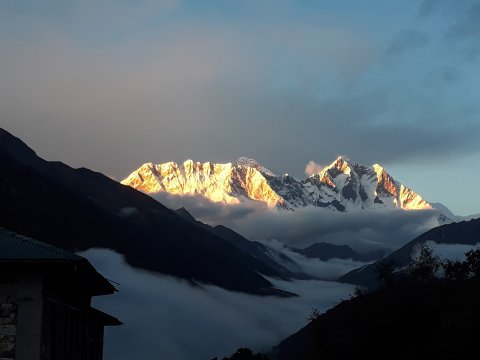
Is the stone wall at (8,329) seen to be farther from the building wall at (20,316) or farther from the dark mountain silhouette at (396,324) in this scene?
the dark mountain silhouette at (396,324)

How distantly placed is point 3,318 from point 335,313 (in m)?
114

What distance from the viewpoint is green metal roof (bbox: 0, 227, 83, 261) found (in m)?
29.4

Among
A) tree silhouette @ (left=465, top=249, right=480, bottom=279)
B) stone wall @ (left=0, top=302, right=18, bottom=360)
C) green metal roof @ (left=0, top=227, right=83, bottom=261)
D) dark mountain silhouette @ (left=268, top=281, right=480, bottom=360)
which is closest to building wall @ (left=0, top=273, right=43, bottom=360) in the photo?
stone wall @ (left=0, top=302, right=18, bottom=360)

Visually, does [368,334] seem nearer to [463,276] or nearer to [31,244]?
[463,276]

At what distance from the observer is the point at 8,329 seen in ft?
97.6

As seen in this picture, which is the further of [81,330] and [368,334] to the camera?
[368,334]

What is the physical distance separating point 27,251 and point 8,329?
304cm

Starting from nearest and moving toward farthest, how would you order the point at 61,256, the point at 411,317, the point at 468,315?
the point at 61,256 < the point at 468,315 < the point at 411,317

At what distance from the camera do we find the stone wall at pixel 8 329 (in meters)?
29.5


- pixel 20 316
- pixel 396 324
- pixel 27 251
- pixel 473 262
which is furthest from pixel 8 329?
pixel 473 262

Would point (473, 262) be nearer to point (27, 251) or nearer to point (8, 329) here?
point (27, 251)

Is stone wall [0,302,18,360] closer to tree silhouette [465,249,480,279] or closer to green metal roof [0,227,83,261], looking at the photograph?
green metal roof [0,227,83,261]

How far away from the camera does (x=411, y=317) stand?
4498 inches

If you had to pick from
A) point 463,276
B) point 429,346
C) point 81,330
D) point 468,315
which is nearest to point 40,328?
point 81,330
